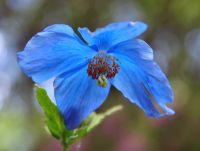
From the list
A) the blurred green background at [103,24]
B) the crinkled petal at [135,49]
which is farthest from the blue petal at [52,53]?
the blurred green background at [103,24]

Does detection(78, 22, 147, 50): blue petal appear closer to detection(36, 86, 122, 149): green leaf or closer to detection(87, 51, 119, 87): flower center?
detection(87, 51, 119, 87): flower center

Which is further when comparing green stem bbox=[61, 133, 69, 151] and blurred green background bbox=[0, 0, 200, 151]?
blurred green background bbox=[0, 0, 200, 151]

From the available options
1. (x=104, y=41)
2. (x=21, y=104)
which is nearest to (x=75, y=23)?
(x=21, y=104)

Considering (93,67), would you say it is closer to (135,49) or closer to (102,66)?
(102,66)

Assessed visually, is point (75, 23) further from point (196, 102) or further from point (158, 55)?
point (196, 102)

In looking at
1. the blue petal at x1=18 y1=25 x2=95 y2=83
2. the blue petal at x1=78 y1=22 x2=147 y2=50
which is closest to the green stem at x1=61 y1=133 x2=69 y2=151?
the blue petal at x1=18 y1=25 x2=95 y2=83

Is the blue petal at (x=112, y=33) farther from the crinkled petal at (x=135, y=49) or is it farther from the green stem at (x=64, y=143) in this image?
the green stem at (x=64, y=143)
